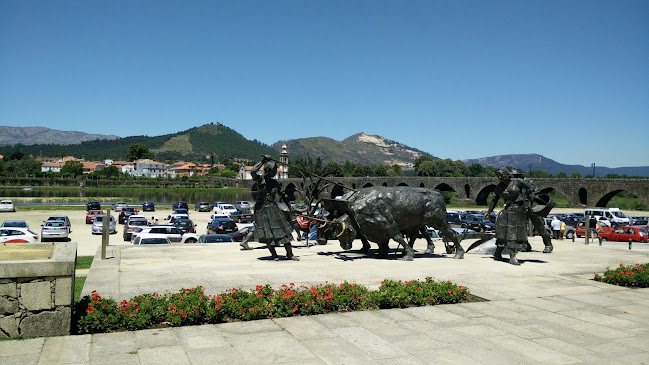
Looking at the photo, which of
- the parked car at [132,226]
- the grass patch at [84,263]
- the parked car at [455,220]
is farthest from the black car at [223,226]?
the parked car at [455,220]

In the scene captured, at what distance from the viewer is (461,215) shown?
40.8 m

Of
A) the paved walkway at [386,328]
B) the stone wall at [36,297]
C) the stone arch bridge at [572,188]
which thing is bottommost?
the paved walkway at [386,328]

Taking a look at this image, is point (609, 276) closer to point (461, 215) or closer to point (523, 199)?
point (523, 199)

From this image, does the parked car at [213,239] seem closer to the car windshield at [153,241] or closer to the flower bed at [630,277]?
the car windshield at [153,241]

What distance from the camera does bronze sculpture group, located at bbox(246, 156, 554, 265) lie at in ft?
49.6

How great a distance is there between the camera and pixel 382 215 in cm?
1584

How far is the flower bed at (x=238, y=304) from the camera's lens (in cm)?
797

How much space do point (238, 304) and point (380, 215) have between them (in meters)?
7.80

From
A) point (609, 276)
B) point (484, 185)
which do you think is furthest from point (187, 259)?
point (484, 185)

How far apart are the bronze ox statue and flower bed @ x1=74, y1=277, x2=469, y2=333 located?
5.09 metres

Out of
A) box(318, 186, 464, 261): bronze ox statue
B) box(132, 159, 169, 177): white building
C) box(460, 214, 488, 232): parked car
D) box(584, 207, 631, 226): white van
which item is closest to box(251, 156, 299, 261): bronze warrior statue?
box(318, 186, 464, 261): bronze ox statue

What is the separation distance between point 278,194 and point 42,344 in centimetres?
886

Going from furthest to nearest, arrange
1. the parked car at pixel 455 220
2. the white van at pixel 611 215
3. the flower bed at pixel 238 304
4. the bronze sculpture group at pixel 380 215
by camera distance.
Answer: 1. the white van at pixel 611 215
2. the parked car at pixel 455 220
3. the bronze sculpture group at pixel 380 215
4. the flower bed at pixel 238 304

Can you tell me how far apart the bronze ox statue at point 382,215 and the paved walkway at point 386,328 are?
1.28 meters
